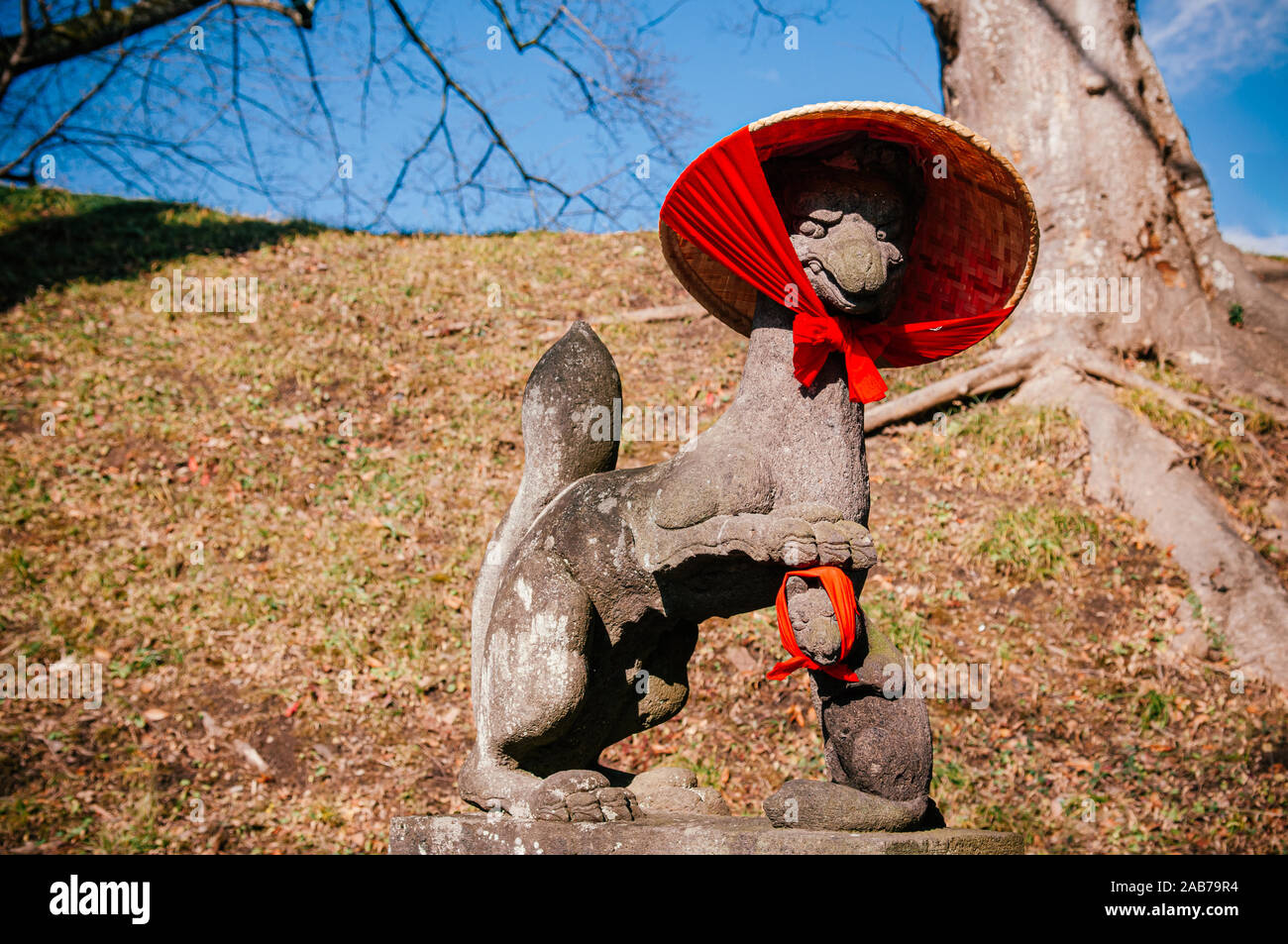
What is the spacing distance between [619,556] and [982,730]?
3.35 m

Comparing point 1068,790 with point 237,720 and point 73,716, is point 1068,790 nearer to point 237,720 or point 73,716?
point 237,720

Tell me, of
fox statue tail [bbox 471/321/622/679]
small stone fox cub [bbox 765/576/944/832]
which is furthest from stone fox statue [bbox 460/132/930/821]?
fox statue tail [bbox 471/321/622/679]

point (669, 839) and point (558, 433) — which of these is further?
point (558, 433)

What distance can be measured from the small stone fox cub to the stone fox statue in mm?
18

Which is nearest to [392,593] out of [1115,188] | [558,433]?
[558,433]

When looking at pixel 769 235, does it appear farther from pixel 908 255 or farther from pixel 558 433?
pixel 558 433

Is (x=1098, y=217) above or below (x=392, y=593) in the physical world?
above

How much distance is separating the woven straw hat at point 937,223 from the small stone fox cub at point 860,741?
1.05m

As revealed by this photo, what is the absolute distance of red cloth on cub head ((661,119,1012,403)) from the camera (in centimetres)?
264

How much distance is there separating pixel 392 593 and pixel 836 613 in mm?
4371

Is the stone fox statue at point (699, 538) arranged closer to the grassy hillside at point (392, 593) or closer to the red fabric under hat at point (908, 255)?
the red fabric under hat at point (908, 255)

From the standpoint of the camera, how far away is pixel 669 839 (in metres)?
2.47

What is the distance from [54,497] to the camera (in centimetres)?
700

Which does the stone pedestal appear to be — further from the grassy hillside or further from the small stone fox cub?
the grassy hillside
